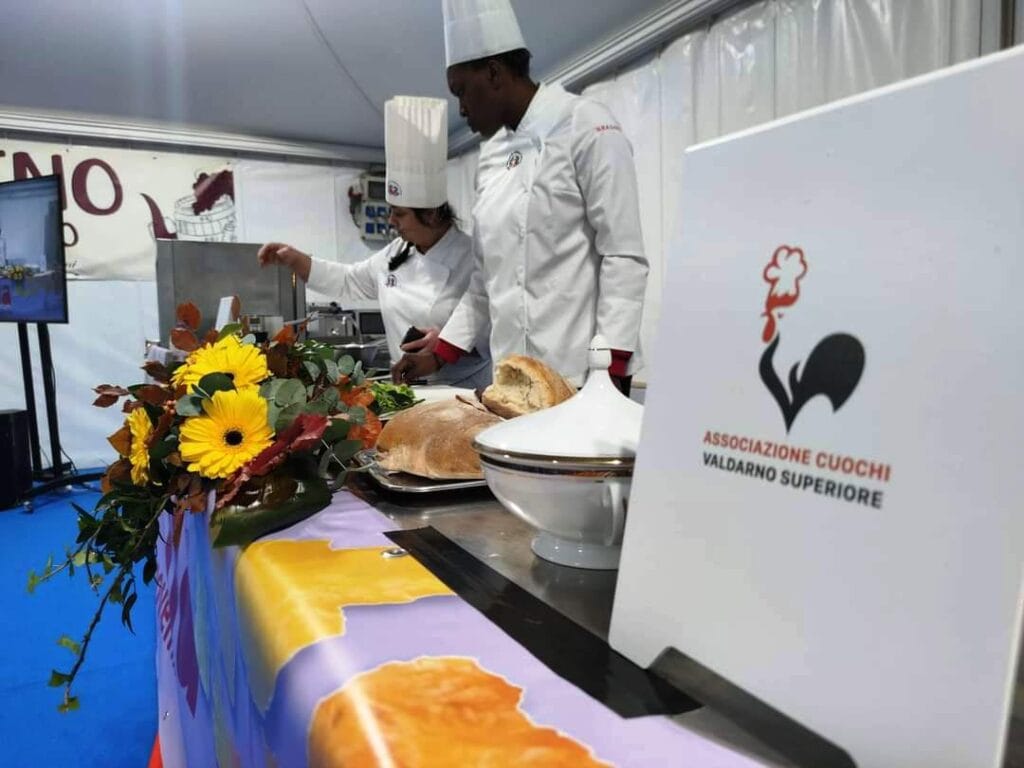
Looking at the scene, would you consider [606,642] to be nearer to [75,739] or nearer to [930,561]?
[930,561]

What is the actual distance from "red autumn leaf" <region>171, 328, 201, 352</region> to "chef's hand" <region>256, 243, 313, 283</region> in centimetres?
193

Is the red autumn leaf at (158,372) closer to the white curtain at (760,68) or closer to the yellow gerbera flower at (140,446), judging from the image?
the yellow gerbera flower at (140,446)

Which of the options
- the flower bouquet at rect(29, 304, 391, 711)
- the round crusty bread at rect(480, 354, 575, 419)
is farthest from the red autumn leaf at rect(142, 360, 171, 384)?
the round crusty bread at rect(480, 354, 575, 419)

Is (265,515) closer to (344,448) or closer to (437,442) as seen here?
(344,448)

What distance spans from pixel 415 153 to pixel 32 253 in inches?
111

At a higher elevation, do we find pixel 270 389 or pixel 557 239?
pixel 557 239

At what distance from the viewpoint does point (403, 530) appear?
70 centimetres

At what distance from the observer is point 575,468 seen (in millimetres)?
529

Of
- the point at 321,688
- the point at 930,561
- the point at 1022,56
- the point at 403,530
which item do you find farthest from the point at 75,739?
the point at 1022,56

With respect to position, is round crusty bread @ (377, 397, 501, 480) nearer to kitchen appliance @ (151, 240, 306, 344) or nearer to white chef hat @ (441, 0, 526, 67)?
white chef hat @ (441, 0, 526, 67)

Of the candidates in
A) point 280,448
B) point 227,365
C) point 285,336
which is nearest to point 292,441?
point 280,448

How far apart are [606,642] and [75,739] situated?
1.71 m

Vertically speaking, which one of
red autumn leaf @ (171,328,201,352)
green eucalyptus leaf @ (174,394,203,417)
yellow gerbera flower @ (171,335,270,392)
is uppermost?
red autumn leaf @ (171,328,201,352)

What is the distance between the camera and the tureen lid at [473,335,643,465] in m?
0.54
